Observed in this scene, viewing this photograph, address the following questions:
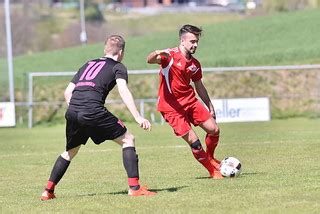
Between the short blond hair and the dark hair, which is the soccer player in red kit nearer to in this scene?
the dark hair

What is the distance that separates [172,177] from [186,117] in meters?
0.98

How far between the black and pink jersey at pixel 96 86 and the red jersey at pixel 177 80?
1.93 m

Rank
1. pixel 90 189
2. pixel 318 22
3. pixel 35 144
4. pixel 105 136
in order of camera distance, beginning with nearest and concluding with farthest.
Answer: pixel 105 136
pixel 90 189
pixel 35 144
pixel 318 22

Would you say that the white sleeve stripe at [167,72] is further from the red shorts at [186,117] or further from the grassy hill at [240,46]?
the grassy hill at [240,46]

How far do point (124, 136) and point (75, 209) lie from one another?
3.98 ft

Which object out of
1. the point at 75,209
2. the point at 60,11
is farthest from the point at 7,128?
the point at 60,11

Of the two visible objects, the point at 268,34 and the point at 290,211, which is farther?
the point at 268,34

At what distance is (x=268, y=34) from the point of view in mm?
55469

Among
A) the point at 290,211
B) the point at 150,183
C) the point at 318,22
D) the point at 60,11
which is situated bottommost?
the point at 60,11

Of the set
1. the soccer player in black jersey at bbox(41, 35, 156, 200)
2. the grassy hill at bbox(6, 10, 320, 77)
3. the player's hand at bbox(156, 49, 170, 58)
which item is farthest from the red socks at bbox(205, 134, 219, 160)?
the grassy hill at bbox(6, 10, 320, 77)

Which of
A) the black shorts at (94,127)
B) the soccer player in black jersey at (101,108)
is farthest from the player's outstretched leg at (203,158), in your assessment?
the black shorts at (94,127)

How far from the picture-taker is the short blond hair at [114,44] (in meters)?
10.5

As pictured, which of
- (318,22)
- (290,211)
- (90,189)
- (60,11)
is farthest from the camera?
(60,11)

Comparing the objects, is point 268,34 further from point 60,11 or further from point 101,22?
point 60,11
